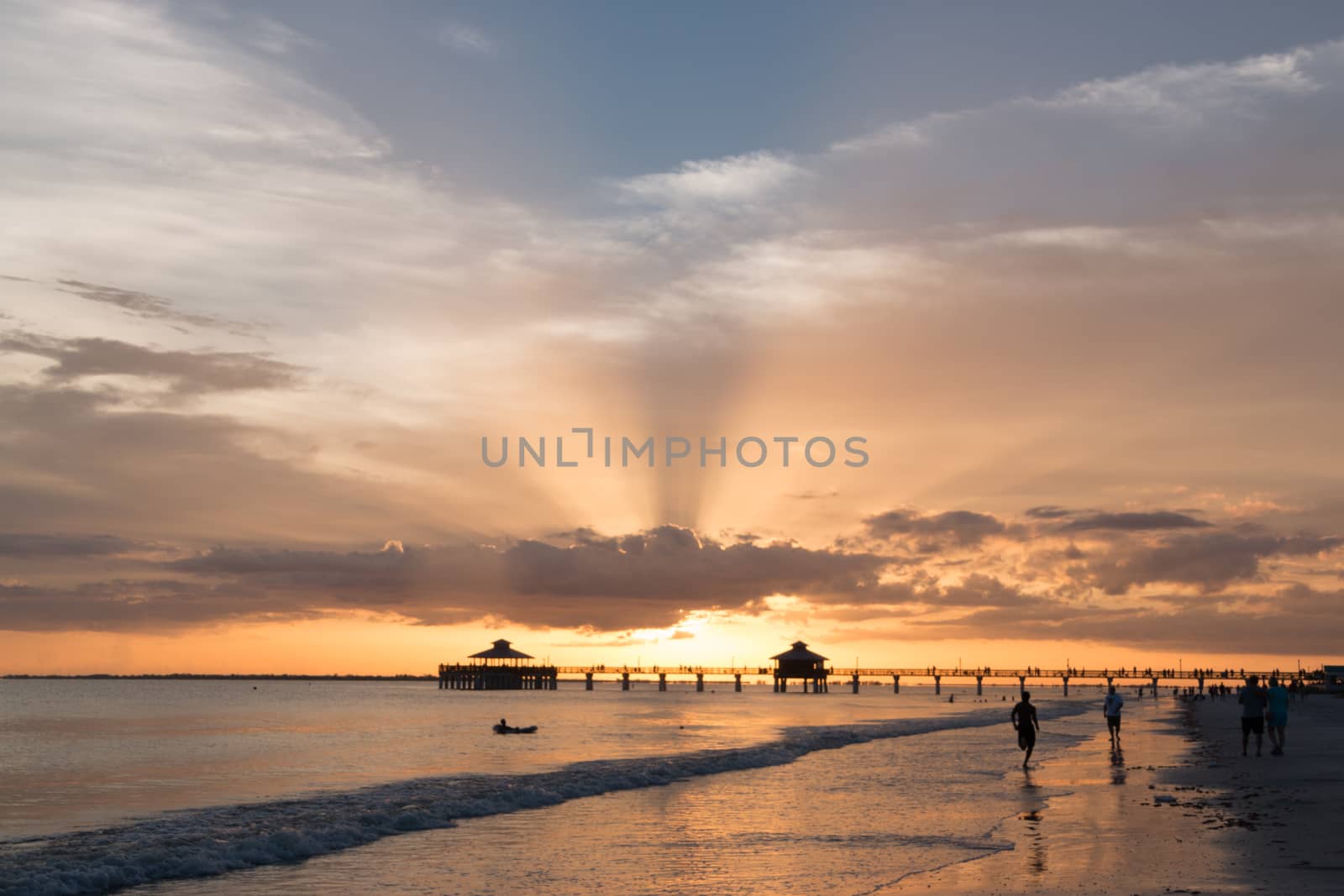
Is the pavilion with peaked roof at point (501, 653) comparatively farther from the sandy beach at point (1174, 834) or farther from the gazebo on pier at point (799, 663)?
the sandy beach at point (1174, 834)

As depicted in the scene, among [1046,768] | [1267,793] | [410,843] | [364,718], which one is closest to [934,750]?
[1046,768]

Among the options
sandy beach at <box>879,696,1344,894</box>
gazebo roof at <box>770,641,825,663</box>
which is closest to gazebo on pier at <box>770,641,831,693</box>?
gazebo roof at <box>770,641,825,663</box>

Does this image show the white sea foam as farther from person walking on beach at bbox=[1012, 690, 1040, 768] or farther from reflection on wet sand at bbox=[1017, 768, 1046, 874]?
reflection on wet sand at bbox=[1017, 768, 1046, 874]

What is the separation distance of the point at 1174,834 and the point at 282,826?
60.0 feet

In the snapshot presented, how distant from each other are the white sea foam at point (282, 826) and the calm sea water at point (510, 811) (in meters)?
0.08

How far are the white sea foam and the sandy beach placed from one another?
12408 mm

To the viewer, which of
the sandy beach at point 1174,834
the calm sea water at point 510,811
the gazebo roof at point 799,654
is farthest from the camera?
the gazebo roof at point 799,654

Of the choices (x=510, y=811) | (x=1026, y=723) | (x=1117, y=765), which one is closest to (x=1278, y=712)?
(x=1117, y=765)

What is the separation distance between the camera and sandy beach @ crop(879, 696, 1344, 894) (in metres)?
14.6

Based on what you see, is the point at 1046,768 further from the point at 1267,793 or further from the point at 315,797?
the point at 315,797

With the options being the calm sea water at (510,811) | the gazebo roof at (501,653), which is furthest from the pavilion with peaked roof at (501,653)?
the calm sea water at (510,811)

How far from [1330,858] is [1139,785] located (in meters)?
12.1

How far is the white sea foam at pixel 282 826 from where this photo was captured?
20.1 meters

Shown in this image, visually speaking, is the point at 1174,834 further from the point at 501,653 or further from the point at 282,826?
the point at 501,653
